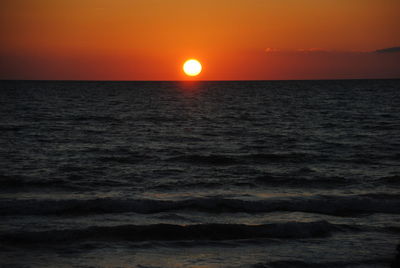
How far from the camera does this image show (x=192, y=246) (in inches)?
403

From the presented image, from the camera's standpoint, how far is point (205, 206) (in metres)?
13.4

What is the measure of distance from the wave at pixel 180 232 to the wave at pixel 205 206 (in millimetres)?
1523

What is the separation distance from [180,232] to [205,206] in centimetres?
241

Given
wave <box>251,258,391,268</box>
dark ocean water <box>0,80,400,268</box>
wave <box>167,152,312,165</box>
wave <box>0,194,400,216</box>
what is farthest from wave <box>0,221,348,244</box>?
wave <box>167,152,312,165</box>

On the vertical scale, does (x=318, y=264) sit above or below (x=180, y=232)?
below

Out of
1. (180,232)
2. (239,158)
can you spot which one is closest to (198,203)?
(180,232)

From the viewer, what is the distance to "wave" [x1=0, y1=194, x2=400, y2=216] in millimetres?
12938

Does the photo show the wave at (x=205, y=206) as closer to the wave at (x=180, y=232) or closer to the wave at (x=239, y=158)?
the wave at (x=180, y=232)

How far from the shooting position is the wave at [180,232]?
10578 millimetres

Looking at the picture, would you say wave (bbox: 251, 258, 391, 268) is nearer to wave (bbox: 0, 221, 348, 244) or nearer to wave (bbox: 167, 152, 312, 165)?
wave (bbox: 0, 221, 348, 244)

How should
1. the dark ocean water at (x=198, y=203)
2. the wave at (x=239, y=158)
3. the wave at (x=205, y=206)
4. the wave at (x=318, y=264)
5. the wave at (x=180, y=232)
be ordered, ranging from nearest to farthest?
the wave at (x=318, y=264), the dark ocean water at (x=198, y=203), the wave at (x=180, y=232), the wave at (x=205, y=206), the wave at (x=239, y=158)

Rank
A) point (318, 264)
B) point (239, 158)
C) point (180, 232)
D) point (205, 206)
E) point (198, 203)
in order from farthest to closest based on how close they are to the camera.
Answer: point (239, 158) → point (198, 203) → point (205, 206) → point (180, 232) → point (318, 264)

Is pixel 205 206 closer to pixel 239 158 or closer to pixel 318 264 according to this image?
pixel 318 264

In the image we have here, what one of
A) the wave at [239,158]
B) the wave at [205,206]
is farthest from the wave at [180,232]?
the wave at [239,158]
